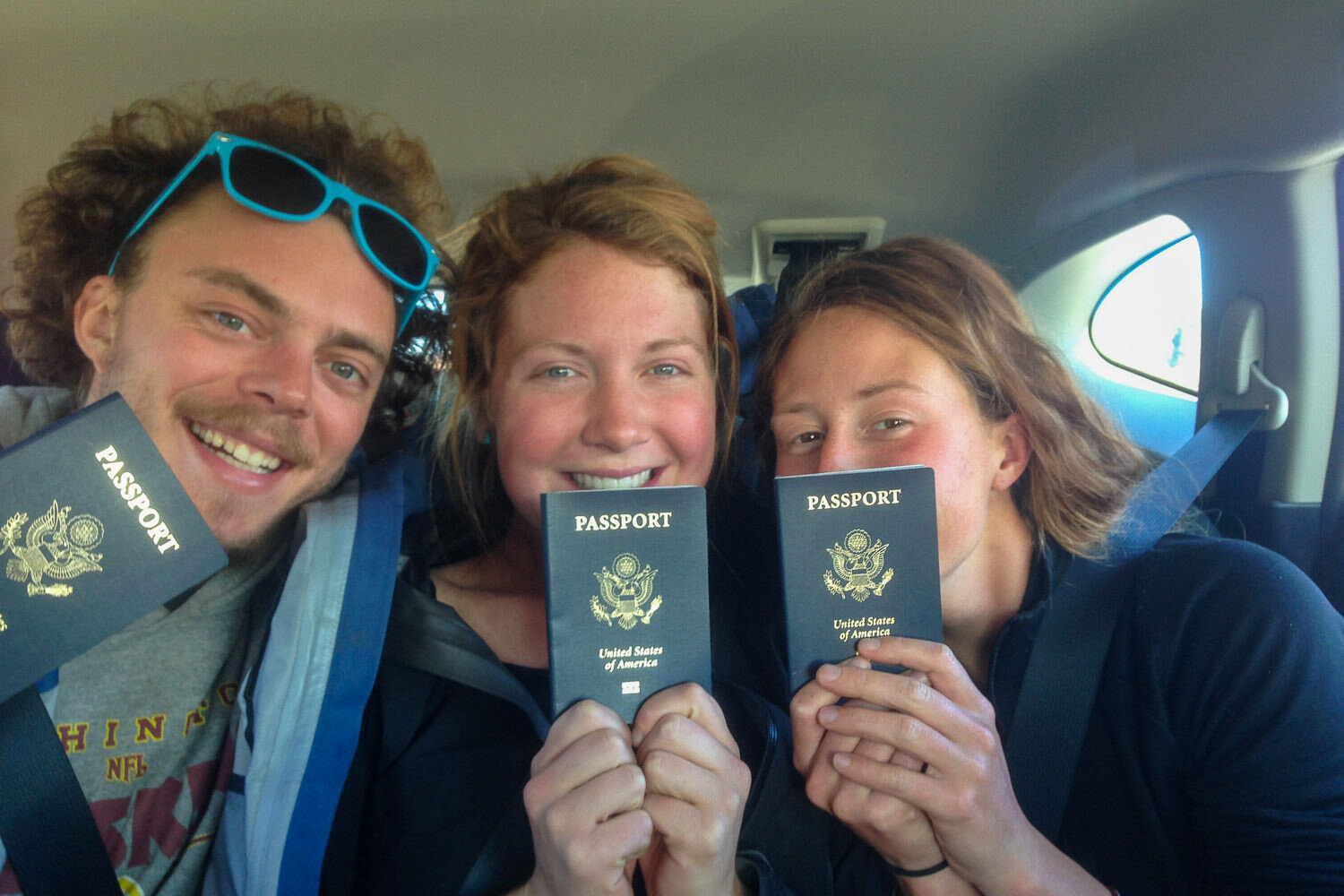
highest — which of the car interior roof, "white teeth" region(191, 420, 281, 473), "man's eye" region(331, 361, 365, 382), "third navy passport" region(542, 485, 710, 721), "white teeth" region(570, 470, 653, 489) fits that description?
the car interior roof

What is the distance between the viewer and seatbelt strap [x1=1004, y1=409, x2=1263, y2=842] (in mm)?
1131

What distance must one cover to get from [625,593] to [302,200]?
1022 mm

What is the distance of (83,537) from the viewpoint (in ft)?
2.98

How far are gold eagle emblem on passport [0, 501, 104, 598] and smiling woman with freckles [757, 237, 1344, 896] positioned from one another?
0.90m

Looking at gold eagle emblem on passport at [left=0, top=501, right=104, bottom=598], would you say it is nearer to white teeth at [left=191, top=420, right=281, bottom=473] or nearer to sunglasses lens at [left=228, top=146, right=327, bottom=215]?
white teeth at [left=191, top=420, right=281, bottom=473]

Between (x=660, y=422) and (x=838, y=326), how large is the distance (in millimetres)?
360

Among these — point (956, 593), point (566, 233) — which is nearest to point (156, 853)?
point (566, 233)

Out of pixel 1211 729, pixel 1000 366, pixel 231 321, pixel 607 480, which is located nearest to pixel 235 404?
pixel 231 321

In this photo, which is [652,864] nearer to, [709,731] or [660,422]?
[709,731]

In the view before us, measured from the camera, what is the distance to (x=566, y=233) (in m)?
1.39

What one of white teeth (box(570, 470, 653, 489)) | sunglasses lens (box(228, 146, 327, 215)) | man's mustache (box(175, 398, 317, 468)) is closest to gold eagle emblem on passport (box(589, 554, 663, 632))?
white teeth (box(570, 470, 653, 489))

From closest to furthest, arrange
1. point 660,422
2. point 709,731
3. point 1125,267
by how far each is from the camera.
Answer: point 709,731 < point 660,422 < point 1125,267

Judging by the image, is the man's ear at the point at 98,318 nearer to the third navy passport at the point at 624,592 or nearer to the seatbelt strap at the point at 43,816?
the seatbelt strap at the point at 43,816

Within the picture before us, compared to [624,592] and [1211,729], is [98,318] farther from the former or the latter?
[1211,729]
